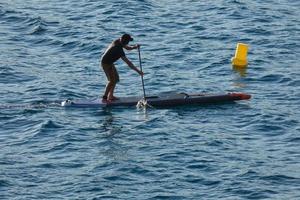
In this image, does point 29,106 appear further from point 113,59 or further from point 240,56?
point 240,56

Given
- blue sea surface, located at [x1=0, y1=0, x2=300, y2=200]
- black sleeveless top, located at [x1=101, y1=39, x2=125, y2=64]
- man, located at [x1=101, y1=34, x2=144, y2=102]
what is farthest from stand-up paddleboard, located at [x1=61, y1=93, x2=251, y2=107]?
black sleeveless top, located at [x1=101, y1=39, x2=125, y2=64]

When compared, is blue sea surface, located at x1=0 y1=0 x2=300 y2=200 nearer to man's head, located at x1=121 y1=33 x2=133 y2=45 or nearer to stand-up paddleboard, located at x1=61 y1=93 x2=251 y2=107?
stand-up paddleboard, located at x1=61 y1=93 x2=251 y2=107

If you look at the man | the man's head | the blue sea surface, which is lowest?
the blue sea surface

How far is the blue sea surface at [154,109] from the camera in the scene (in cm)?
2283

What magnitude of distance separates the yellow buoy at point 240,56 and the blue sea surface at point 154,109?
1.19 feet

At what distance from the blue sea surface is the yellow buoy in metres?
0.36

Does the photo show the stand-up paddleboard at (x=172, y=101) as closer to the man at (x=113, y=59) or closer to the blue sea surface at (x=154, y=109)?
the blue sea surface at (x=154, y=109)

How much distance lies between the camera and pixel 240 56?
33.7m

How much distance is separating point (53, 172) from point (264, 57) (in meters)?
14.2

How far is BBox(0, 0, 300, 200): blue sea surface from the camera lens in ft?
74.9

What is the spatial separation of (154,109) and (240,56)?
6.23 metres

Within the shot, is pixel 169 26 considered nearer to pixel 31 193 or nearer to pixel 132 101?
pixel 132 101

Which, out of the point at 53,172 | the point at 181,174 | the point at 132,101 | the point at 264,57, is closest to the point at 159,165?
the point at 181,174

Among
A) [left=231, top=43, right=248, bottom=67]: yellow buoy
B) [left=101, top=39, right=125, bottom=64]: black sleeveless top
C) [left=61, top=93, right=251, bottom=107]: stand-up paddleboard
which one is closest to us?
[left=101, top=39, right=125, bottom=64]: black sleeveless top
